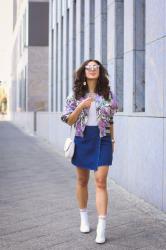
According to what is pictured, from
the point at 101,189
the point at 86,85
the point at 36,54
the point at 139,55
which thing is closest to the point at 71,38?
the point at 139,55

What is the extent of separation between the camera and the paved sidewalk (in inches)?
226

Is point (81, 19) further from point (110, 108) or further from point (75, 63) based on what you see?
point (110, 108)

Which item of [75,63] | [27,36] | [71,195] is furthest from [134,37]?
[27,36]

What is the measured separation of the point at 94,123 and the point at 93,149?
0.89ft

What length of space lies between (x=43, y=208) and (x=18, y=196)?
1282 mm

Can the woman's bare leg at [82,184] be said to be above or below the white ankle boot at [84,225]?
above

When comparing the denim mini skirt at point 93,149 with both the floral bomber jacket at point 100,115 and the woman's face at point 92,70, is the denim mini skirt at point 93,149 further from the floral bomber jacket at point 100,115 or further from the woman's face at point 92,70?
the woman's face at point 92,70

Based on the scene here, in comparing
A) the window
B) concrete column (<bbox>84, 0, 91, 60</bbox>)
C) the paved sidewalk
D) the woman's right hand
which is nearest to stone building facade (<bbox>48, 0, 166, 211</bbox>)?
the window

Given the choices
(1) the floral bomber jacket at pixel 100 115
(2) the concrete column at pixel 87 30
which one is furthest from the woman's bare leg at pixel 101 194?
(2) the concrete column at pixel 87 30

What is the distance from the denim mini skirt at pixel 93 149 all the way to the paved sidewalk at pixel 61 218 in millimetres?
798

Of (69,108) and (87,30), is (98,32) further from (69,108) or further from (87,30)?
(69,108)

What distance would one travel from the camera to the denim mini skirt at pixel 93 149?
19.1 feet

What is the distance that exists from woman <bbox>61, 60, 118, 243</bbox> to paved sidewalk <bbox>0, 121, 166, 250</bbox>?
416 mm

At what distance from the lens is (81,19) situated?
1702 cm
